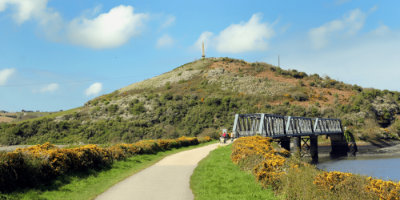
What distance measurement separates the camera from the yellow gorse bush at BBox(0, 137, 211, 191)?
1169 centimetres

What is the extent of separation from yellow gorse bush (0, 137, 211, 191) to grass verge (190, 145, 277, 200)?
5.91 meters

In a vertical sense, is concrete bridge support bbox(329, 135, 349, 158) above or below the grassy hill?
below

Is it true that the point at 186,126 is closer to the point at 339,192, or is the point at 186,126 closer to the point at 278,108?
the point at 278,108

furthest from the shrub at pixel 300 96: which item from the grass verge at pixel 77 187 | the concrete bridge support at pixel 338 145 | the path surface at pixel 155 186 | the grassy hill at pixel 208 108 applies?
the grass verge at pixel 77 187

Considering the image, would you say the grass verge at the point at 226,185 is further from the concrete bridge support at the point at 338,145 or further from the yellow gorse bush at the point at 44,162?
the concrete bridge support at the point at 338,145

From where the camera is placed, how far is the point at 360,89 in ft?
299

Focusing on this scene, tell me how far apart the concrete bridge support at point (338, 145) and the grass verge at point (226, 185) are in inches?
1701

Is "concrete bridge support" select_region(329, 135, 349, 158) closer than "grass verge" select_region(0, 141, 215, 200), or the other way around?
"grass verge" select_region(0, 141, 215, 200)

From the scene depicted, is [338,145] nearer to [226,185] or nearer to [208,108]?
[208,108]

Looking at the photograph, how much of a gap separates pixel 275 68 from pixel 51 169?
100 m

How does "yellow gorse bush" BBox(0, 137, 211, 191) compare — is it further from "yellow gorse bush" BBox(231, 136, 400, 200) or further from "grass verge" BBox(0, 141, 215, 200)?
"yellow gorse bush" BBox(231, 136, 400, 200)

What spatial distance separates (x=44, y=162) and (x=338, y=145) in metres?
53.4

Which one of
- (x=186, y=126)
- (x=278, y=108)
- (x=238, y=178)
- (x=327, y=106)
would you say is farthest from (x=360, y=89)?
(x=238, y=178)

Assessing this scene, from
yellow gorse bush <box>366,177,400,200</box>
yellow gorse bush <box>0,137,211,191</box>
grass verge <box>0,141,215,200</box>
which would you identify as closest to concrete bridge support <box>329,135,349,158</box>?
yellow gorse bush <box>0,137,211,191</box>
